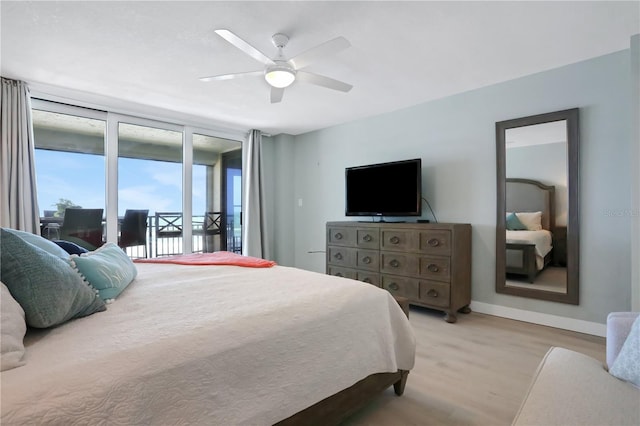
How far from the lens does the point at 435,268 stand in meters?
3.17

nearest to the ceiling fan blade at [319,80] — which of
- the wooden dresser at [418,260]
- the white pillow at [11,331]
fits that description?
the wooden dresser at [418,260]

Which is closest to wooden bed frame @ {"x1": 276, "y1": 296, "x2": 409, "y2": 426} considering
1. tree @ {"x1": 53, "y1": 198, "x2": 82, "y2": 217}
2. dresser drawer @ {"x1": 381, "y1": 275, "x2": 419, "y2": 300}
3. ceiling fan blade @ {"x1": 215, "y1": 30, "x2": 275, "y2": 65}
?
dresser drawer @ {"x1": 381, "y1": 275, "x2": 419, "y2": 300}

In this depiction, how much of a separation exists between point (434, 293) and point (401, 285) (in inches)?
14.7

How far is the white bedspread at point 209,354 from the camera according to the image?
0.79 m

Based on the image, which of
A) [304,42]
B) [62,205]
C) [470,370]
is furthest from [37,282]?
[62,205]

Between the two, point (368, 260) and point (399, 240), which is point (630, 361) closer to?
point (399, 240)

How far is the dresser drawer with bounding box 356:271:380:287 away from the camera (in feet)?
11.9

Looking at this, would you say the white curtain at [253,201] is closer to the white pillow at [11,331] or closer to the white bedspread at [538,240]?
the white bedspread at [538,240]

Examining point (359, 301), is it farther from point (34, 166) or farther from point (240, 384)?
point (34, 166)

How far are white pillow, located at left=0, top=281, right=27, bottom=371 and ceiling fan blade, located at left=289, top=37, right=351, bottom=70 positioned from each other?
1944 mm

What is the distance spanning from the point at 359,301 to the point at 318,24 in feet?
6.18

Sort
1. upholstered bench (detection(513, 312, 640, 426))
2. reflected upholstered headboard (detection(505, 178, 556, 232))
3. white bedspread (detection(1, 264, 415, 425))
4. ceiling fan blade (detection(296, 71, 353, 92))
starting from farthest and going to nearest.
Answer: reflected upholstered headboard (detection(505, 178, 556, 232)) < ceiling fan blade (detection(296, 71, 353, 92)) < upholstered bench (detection(513, 312, 640, 426)) < white bedspread (detection(1, 264, 415, 425))

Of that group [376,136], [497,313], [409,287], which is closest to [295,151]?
A: [376,136]

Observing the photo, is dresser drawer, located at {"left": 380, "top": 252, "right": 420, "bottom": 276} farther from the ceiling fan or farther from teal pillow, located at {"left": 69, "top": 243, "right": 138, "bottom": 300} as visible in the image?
teal pillow, located at {"left": 69, "top": 243, "right": 138, "bottom": 300}
